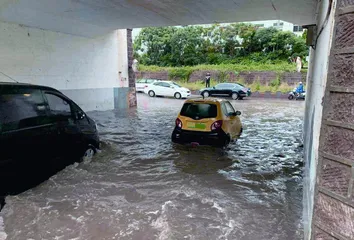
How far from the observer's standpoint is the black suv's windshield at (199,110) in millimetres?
6426

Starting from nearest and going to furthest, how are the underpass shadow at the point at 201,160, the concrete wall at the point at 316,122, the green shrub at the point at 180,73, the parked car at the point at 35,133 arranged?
the concrete wall at the point at 316,122 < the parked car at the point at 35,133 < the underpass shadow at the point at 201,160 < the green shrub at the point at 180,73

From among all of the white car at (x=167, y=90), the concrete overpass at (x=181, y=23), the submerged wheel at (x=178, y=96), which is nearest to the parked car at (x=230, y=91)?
the white car at (x=167, y=90)

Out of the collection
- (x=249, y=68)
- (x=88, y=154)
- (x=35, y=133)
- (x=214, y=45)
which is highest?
(x=214, y=45)

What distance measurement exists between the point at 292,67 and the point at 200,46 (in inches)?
477

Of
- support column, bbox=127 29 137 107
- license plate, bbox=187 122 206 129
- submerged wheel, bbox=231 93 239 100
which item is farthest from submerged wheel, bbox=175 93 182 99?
license plate, bbox=187 122 206 129

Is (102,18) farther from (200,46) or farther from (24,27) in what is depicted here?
(200,46)

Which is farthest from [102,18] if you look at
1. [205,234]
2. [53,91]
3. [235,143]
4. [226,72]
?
[226,72]

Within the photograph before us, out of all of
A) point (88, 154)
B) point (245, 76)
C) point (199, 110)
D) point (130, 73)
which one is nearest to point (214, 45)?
point (245, 76)

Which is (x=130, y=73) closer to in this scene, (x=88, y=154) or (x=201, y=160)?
(x=88, y=154)

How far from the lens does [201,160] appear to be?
5812mm

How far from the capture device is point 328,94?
5.38 feet

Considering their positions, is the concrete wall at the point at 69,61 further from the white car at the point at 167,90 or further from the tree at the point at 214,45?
the tree at the point at 214,45

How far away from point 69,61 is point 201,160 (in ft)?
25.0

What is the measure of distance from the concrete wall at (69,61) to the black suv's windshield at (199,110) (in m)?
5.97
